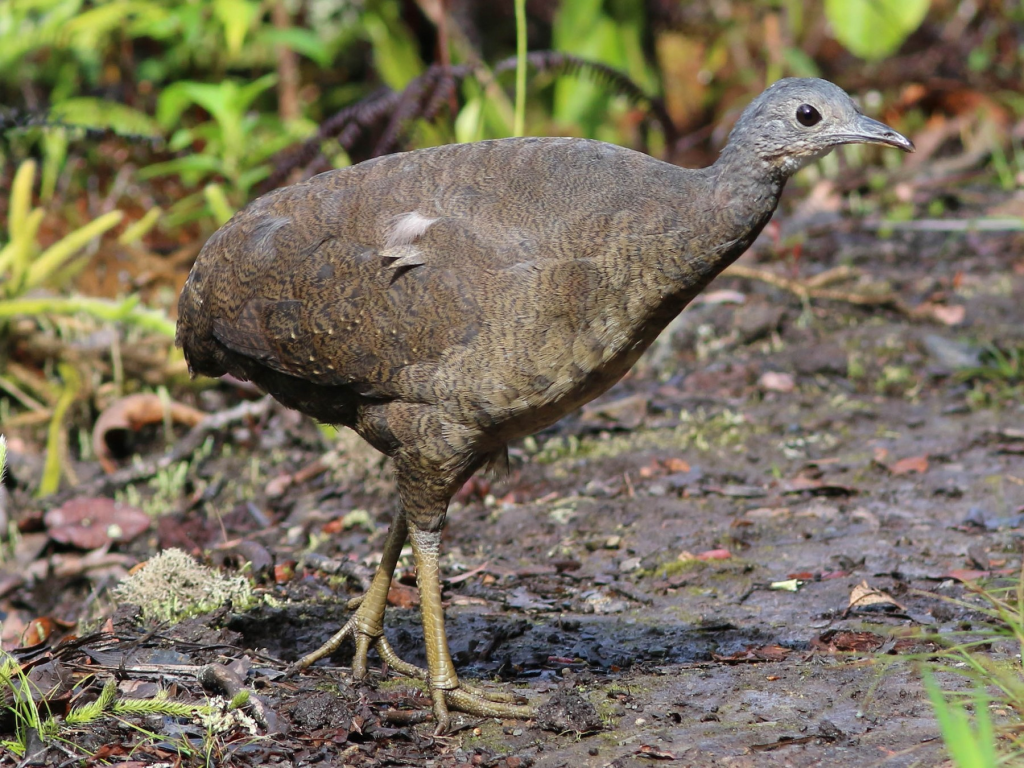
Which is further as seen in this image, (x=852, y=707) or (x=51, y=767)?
(x=852, y=707)

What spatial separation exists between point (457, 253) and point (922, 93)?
24.0 feet

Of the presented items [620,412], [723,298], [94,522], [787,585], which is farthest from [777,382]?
[94,522]

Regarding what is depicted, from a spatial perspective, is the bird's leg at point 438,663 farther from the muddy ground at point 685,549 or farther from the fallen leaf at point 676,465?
the fallen leaf at point 676,465

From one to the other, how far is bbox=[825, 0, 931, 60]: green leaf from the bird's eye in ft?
22.2

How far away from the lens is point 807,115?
352cm

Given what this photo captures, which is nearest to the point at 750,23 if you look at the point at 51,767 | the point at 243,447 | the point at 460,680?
the point at 243,447

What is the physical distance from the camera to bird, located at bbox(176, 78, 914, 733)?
11.6 feet

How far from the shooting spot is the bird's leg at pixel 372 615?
13.4 feet

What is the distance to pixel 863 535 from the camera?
4832 mm

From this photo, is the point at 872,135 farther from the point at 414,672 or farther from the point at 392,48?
the point at 392,48

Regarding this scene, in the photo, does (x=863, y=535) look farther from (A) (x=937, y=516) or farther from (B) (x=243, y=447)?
(B) (x=243, y=447)

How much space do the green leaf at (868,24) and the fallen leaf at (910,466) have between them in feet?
17.8

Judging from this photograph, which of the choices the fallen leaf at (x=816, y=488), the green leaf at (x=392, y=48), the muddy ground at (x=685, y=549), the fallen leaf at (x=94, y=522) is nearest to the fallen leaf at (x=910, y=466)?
the muddy ground at (x=685, y=549)

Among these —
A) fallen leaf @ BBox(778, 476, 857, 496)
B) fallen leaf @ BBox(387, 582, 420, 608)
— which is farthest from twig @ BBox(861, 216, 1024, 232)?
fallen leaf @ BBox(387, 582, 420, 608)
